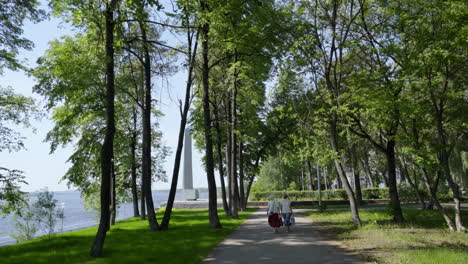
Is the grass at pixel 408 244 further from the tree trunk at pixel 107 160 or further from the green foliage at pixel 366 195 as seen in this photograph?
the green foliage at pixel 366 195

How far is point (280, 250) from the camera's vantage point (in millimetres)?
9539

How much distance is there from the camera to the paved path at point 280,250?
8164 mm

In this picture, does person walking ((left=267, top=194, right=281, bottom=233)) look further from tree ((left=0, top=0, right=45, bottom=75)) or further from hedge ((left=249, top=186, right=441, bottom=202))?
hedge ((left=249, top=186, right=441, bottom=202))

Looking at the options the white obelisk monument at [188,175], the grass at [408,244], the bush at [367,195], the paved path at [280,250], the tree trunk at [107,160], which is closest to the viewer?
the grass at [408,244]

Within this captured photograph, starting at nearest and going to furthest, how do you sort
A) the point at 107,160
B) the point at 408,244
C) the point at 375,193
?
the point at 408,244
the point at 107,160
the point at 375,193

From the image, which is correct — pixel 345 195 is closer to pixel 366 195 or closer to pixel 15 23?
pixel 366 195

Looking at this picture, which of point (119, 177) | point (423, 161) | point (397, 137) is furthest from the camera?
point (119, 177)

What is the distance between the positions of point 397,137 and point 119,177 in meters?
22.6

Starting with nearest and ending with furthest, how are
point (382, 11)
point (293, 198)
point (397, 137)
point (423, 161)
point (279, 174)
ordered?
point (423, 161)
point (397, 137)
point (382, 11)
point (293, 198)
point (279, 174)

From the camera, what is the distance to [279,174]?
177 ft

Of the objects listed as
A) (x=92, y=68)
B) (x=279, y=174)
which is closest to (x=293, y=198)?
(x=279, y=174)

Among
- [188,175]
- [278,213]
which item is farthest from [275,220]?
[188,175]

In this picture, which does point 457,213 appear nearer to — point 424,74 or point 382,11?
point 424,74

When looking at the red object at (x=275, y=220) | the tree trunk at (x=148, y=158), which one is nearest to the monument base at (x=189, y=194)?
the tree trunk at (x=148, y=158)
